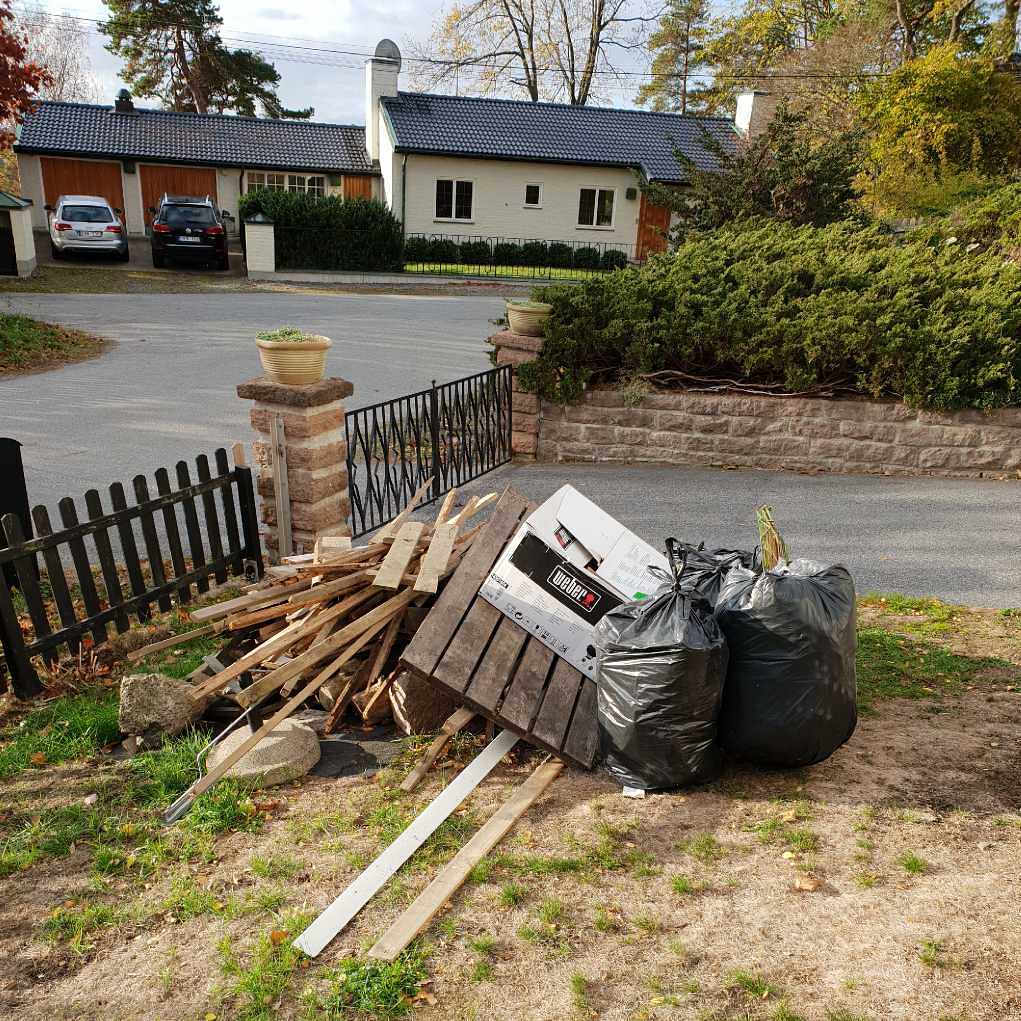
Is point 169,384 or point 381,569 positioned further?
point 169,384

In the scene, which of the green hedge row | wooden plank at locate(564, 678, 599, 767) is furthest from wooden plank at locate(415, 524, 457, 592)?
the green hedge row

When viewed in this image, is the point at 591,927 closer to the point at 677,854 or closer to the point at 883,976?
the point at 677,854

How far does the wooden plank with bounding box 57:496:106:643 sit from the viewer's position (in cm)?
479

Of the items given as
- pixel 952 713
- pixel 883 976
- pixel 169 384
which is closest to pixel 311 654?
pixel 883 976

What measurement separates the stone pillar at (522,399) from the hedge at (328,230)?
16.6 m

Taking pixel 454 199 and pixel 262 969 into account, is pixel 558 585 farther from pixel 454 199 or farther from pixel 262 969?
pixel 454 199

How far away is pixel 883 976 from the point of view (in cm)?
266

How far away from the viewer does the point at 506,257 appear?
27641mm

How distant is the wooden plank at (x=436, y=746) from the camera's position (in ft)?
12.3

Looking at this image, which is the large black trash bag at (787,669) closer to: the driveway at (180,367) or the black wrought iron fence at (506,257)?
the driveway at (180,367)

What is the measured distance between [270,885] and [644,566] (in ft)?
7.34

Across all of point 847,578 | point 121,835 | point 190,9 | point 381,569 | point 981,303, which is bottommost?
point 121,835

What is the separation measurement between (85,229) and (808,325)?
2104 cm

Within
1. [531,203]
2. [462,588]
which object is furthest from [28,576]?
[531,203]
